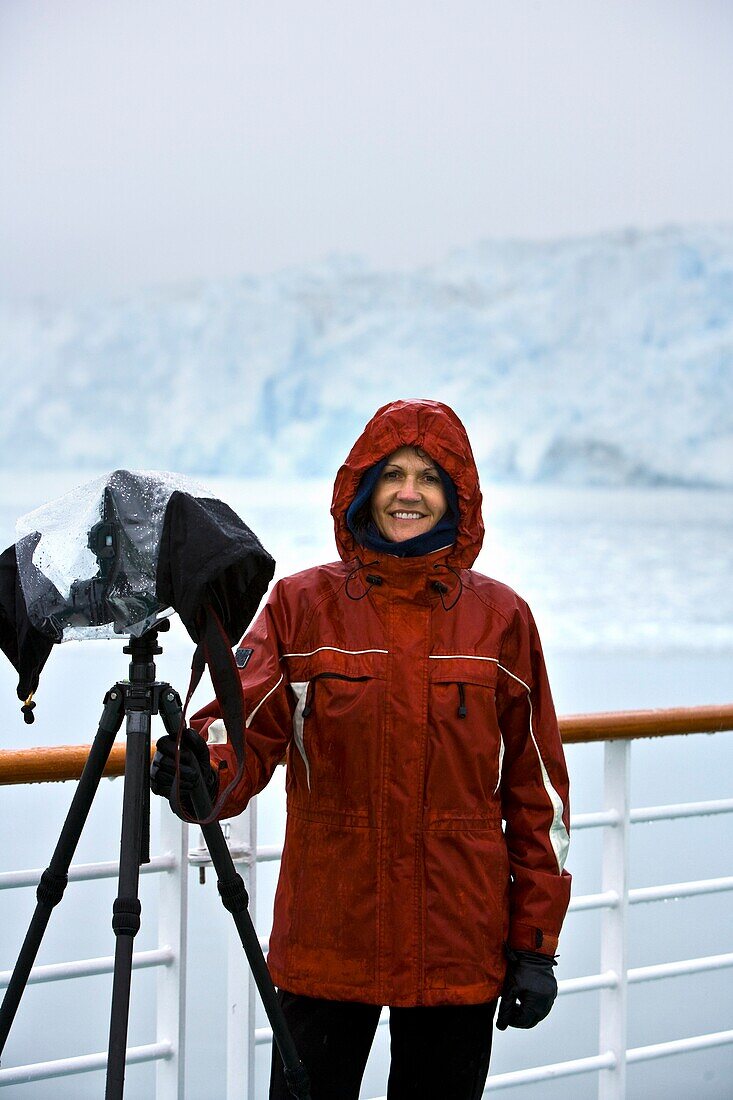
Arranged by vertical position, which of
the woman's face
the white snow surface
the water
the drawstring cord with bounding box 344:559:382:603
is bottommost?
the water

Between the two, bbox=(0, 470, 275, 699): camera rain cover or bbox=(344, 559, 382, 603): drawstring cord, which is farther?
bbox=(344, 559, 382, 603): drawstring cord

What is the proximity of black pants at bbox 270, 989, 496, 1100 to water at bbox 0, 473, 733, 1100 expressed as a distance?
0.42 meters

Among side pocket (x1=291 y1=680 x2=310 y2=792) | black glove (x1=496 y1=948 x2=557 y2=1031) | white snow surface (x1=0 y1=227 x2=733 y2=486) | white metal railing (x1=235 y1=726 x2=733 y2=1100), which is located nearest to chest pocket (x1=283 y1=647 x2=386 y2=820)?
side pocket (x1=291 y1=680 x2=310 y2=792)

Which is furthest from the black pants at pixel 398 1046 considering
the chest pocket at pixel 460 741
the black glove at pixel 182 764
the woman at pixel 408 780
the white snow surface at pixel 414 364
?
the white snow surface at pixel 414 364

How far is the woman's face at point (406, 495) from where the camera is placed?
1.23m

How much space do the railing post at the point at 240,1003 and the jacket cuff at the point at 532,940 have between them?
396 mm

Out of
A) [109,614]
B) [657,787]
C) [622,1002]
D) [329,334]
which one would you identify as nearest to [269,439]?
[329,334]

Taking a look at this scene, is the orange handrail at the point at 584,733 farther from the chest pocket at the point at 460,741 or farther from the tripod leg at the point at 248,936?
the chest pocket at the point at 460,741

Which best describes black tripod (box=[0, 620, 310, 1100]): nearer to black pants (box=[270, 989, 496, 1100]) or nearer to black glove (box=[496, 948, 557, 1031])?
black pants (box=[270, 989, 496, 1100])

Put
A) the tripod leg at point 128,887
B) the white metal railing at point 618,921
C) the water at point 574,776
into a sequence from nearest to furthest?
1. the tripod leg at point 128,887
2. the white metal railing at point 618,921
3. the water at point 574,776

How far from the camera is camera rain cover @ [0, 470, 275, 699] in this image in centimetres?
99

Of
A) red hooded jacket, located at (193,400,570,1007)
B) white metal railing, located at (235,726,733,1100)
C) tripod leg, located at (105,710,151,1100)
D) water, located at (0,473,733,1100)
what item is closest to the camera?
tripod leg, located at (105,710,151,1100)

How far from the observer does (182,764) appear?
39.4 inches

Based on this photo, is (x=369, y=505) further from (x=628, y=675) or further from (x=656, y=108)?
(x=656, y=108)
